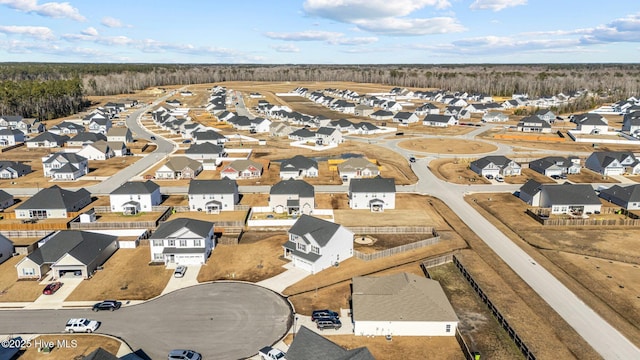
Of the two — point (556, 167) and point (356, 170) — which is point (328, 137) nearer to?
point (356, 170)

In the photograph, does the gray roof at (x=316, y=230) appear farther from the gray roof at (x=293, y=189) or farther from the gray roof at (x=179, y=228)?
the gray roof at (x=293, y=189)

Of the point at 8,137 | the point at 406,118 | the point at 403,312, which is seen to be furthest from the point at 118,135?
the point at 403,312

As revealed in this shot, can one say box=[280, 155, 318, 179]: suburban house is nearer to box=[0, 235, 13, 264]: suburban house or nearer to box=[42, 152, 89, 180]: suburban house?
box=[42, 152, 89, 180]: suburban house

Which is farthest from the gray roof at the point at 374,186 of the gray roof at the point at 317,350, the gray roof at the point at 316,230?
the gray roof at the point at 317,350

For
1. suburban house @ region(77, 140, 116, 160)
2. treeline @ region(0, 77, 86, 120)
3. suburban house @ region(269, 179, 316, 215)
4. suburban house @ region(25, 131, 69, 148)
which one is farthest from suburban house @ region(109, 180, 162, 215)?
treeline @ region(0, 77, 86, 120)

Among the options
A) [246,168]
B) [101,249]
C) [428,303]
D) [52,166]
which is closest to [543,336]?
[428,303]

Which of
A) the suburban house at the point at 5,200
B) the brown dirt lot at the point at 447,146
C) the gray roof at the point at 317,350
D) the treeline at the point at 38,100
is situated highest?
the treeline at the point at 38,100

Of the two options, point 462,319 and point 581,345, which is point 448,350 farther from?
point 581,345
